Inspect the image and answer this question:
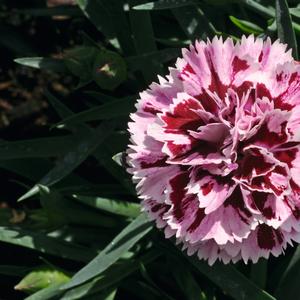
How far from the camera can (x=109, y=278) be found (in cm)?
127

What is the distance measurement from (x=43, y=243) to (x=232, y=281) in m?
0.36

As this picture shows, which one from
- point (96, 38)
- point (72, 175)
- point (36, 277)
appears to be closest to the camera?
point (36, 277)

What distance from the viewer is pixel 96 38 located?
179 cm

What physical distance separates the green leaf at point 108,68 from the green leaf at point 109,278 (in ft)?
1.10

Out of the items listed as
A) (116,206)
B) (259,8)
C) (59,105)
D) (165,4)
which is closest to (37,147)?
(59,105)

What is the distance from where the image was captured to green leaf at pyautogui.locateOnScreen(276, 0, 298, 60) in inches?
42.1

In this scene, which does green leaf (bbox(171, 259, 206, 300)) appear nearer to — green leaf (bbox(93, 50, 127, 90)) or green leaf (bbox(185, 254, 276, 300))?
green leaf (bbox(185, 254, 276, 300))

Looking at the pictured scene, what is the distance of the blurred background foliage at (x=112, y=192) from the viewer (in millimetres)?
1177

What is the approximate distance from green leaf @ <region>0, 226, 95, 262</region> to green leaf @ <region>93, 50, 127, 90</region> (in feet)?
1.01

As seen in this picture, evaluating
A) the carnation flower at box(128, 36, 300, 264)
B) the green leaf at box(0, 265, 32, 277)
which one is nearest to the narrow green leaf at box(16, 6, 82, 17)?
the green leaf at box(0, 265, 32, 277)

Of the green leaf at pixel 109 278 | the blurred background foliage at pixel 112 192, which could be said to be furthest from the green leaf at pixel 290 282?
the green leaf at pixel 109 278

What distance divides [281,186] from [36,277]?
53cm

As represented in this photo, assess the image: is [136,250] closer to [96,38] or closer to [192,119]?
[192,119]

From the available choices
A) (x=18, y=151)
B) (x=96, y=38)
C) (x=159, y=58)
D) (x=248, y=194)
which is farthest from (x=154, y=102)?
(x=96, y=38)
